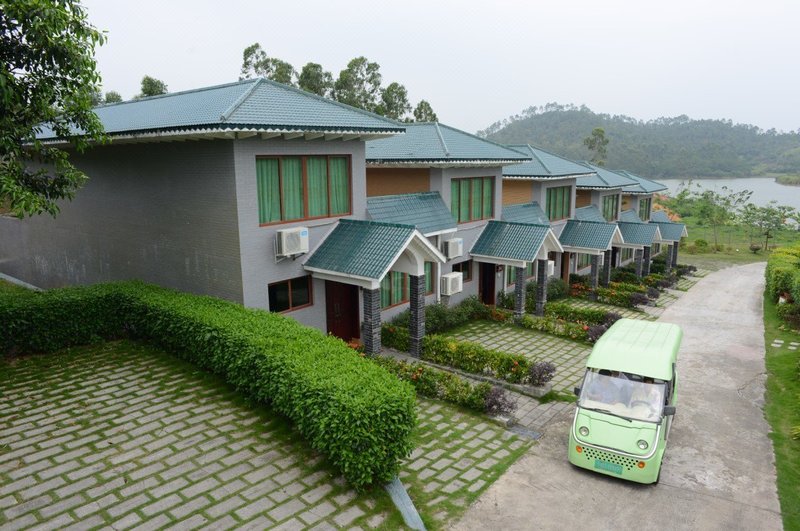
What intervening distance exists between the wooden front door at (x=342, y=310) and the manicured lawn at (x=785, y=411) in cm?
1024

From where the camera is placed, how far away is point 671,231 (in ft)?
102

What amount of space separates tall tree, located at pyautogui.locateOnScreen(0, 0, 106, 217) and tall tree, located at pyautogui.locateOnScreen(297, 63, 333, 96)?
94.0 ft

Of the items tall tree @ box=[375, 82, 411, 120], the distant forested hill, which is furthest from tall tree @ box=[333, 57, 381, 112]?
the distant forested hill

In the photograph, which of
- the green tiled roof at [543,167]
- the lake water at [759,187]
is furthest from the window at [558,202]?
the lake water at [759,187]

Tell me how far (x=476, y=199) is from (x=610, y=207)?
48.3 feet

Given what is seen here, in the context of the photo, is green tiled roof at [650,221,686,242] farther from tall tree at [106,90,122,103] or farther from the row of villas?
tall tree at [106,90,122,103]

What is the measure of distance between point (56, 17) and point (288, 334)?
6.39 meters

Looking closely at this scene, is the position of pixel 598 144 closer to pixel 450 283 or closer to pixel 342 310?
pixel 450 283

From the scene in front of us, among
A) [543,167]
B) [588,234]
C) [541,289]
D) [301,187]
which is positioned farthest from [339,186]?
[588,234]

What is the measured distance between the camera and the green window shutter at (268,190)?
41.5ft

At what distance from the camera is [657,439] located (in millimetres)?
8750

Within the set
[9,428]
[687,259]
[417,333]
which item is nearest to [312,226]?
[417,333]

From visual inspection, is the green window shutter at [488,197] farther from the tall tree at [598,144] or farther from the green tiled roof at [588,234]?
the tall tree at [598,144]

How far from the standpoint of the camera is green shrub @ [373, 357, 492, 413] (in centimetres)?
1130
